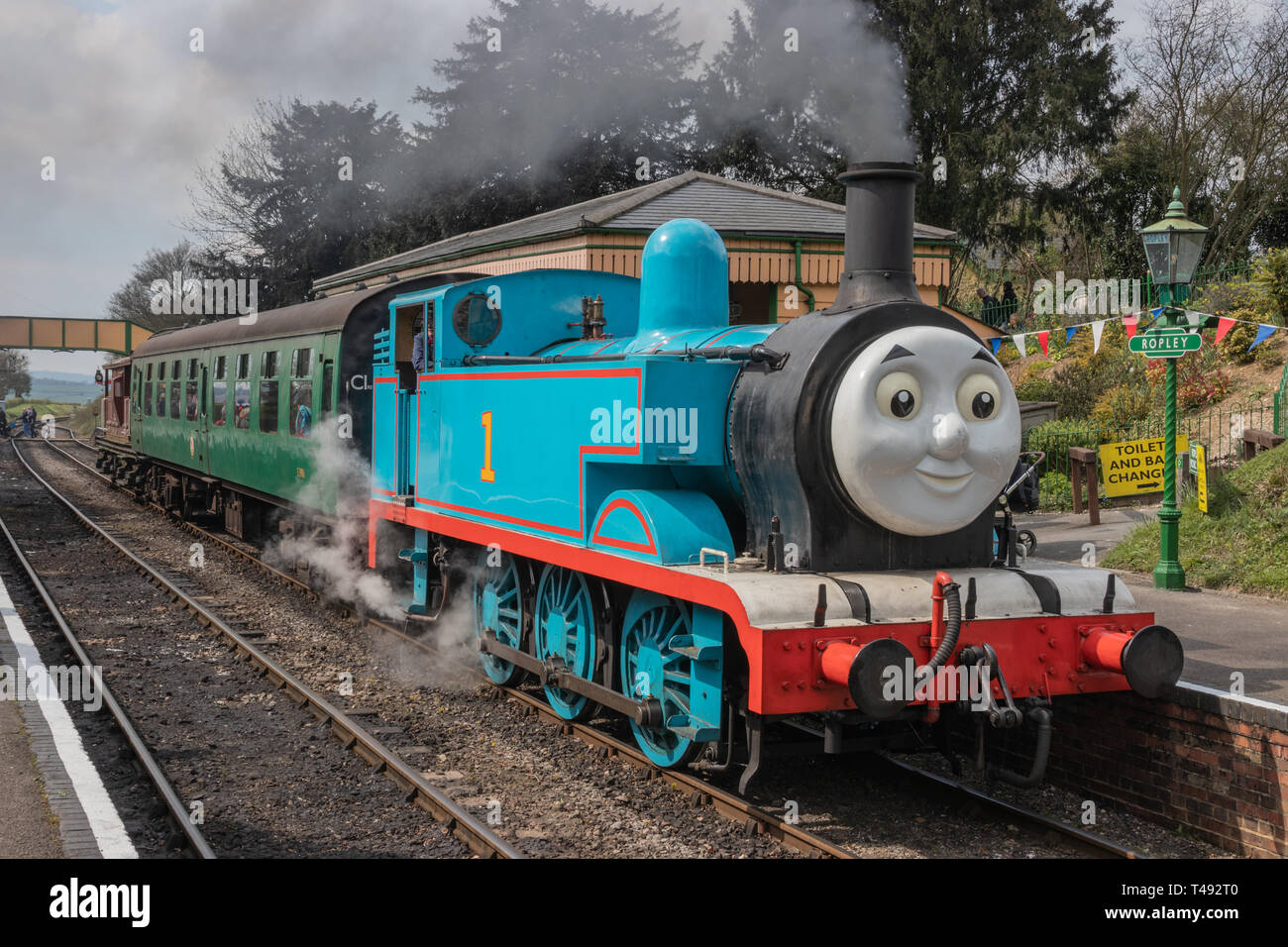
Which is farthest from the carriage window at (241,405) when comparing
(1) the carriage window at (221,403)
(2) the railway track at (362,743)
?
(2) the railway track at (362,743)

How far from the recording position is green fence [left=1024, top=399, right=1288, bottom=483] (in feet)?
46.9

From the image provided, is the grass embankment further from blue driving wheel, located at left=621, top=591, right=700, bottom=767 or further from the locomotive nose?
blue driving wheel, located at left=621, top=591, right=700, bottom=767

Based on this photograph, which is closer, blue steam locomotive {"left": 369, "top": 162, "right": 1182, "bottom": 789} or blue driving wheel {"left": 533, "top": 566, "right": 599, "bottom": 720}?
blue steam locomotive {"left": 369, "top": 162, "right": 1182, "bottom": 789}

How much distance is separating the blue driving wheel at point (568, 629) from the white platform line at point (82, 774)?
8.28ft

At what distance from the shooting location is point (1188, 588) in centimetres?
984

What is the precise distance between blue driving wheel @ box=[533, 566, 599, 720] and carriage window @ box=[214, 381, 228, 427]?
913cm

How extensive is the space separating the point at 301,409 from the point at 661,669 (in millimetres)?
7102

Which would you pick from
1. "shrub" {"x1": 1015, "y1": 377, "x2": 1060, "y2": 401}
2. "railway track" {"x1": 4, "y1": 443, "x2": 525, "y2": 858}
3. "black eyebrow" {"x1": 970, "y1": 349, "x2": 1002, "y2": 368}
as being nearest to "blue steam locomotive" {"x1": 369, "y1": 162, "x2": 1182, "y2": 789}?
"black eyebrow" {"x1": 970, "y1": 349, "x2": 1002, "y2": 368}

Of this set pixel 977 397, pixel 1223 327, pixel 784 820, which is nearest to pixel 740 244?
pixel 1223 327

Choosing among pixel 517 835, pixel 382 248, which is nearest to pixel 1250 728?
pixel 517 835

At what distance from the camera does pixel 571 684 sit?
677 centimetres

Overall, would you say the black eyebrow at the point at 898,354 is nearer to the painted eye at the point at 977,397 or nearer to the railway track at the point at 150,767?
the painted eye at the point at 977,397

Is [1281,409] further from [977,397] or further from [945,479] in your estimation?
[945,479]
